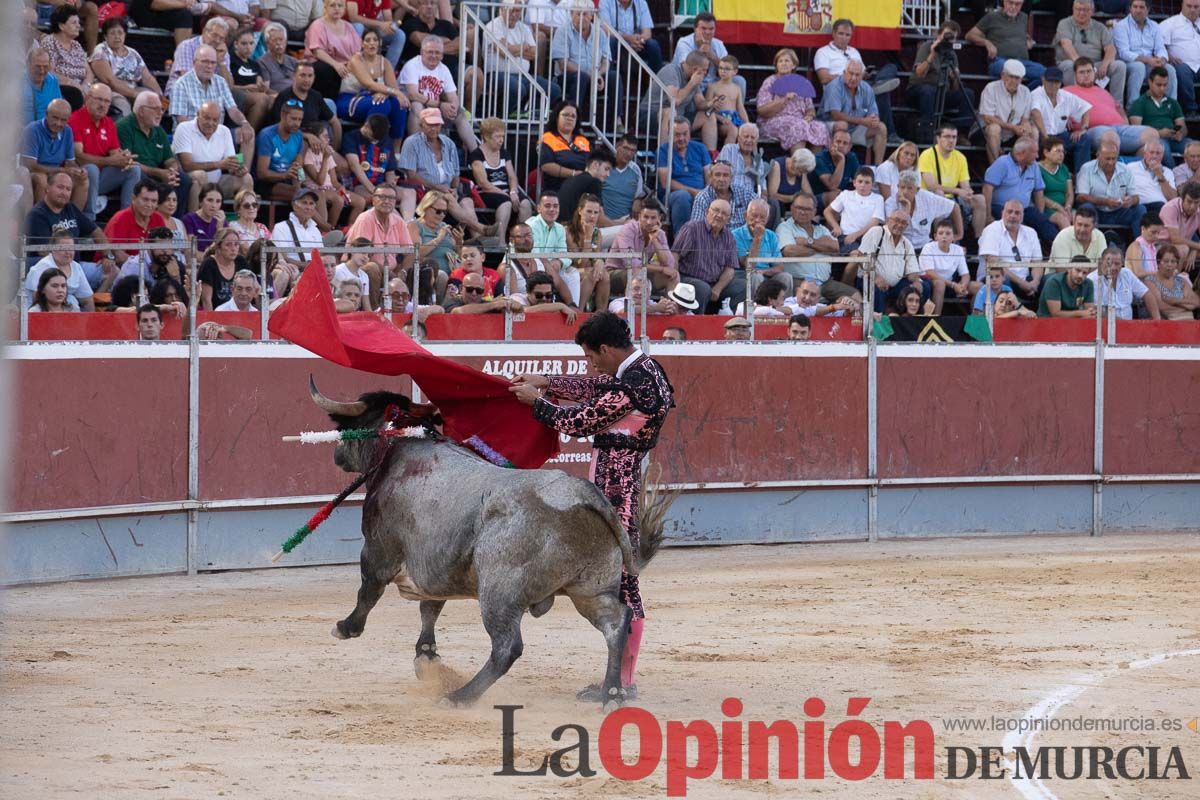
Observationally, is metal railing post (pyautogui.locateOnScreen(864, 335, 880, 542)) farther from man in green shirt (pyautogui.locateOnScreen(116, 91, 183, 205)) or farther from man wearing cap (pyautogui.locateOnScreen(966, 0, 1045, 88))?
man wearing cap (pyautogui.locateOnScreen(966, 0, 1045, 88))

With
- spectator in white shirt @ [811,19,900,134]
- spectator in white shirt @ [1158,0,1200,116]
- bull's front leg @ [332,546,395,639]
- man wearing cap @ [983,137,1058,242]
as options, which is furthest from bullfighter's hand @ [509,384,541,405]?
spectator in white shirt @ [1158,0,1200,116]

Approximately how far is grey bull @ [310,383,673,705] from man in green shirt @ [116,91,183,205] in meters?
5.77

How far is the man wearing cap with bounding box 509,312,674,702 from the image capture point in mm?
6566

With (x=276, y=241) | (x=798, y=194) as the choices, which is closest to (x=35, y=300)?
(x=276, y=241)

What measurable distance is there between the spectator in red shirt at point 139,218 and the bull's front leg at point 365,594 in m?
4.91

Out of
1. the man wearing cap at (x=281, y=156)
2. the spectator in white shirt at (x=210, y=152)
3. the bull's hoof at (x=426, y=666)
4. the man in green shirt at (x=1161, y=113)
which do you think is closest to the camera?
the bull's hoof at (x=426, y=666)

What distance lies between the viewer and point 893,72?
17.6 m

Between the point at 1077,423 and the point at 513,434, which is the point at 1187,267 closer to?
the point at 1077,423

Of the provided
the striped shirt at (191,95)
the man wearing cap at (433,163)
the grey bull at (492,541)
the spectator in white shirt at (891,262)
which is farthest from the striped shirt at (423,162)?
the grey bull at (492,541)

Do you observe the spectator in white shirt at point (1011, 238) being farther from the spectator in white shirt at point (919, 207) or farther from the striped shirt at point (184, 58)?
the striped shirt at point (184, 58)

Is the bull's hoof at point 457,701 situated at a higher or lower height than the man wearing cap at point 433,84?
lower

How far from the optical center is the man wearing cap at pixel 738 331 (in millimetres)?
12289

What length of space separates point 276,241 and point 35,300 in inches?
86.8

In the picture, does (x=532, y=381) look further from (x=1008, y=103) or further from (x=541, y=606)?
(x=1008, y=103)
